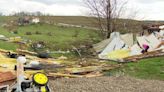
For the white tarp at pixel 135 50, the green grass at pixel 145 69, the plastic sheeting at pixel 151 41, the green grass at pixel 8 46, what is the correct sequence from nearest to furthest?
the green grass at pixel 145 69
the white tarp at pixel 135 50
the plastic sheeting at pixel 151 41
the green grass at pixel 8 46

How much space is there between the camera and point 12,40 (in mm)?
23750

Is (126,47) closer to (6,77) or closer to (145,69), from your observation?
(145,69)

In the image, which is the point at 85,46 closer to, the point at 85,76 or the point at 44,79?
the point at 85,76

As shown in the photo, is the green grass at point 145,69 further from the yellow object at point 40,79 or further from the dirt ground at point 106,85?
Result: the yellow object at point 40,79

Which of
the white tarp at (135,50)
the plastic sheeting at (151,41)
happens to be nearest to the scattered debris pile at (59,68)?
the white tarp at (135,50)

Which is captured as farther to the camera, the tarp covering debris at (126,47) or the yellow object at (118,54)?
the tarp covering debris at (126,47)

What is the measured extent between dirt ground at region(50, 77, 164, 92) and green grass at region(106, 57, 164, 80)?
1.30 meters

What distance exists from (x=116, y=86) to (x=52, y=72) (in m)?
2.73

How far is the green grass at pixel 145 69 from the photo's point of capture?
14.9 m

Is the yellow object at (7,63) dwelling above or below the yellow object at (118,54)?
above

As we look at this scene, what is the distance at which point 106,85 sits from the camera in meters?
12.3

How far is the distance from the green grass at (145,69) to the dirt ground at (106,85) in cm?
130

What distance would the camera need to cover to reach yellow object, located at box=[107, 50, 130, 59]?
19.5 m

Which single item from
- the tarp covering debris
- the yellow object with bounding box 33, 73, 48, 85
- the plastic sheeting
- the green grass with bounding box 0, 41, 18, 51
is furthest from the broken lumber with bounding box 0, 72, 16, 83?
the plastic sheeting
